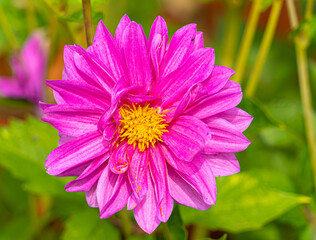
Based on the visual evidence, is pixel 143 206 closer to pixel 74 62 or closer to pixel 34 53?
pixel 74 62

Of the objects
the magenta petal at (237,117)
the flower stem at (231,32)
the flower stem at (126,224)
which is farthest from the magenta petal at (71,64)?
the flower stem at (231,32)

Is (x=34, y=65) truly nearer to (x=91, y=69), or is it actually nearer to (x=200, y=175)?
(x=91, y=69)

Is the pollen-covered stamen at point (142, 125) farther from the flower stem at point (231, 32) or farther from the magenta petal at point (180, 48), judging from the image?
the flower stem at point (231, 32)

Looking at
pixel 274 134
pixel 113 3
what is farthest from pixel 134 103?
A: pixel 113 3

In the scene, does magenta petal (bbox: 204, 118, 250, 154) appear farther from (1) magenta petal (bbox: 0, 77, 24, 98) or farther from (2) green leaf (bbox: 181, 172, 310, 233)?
(1) magenta petal (bbox: 0, 77, 24, 98)

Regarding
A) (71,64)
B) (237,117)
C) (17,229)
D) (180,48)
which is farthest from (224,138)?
(17,229)

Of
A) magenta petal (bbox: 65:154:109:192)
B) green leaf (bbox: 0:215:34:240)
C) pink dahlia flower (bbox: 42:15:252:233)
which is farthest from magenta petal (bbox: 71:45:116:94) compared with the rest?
green leaf (bbox: 0:215:34:240)
